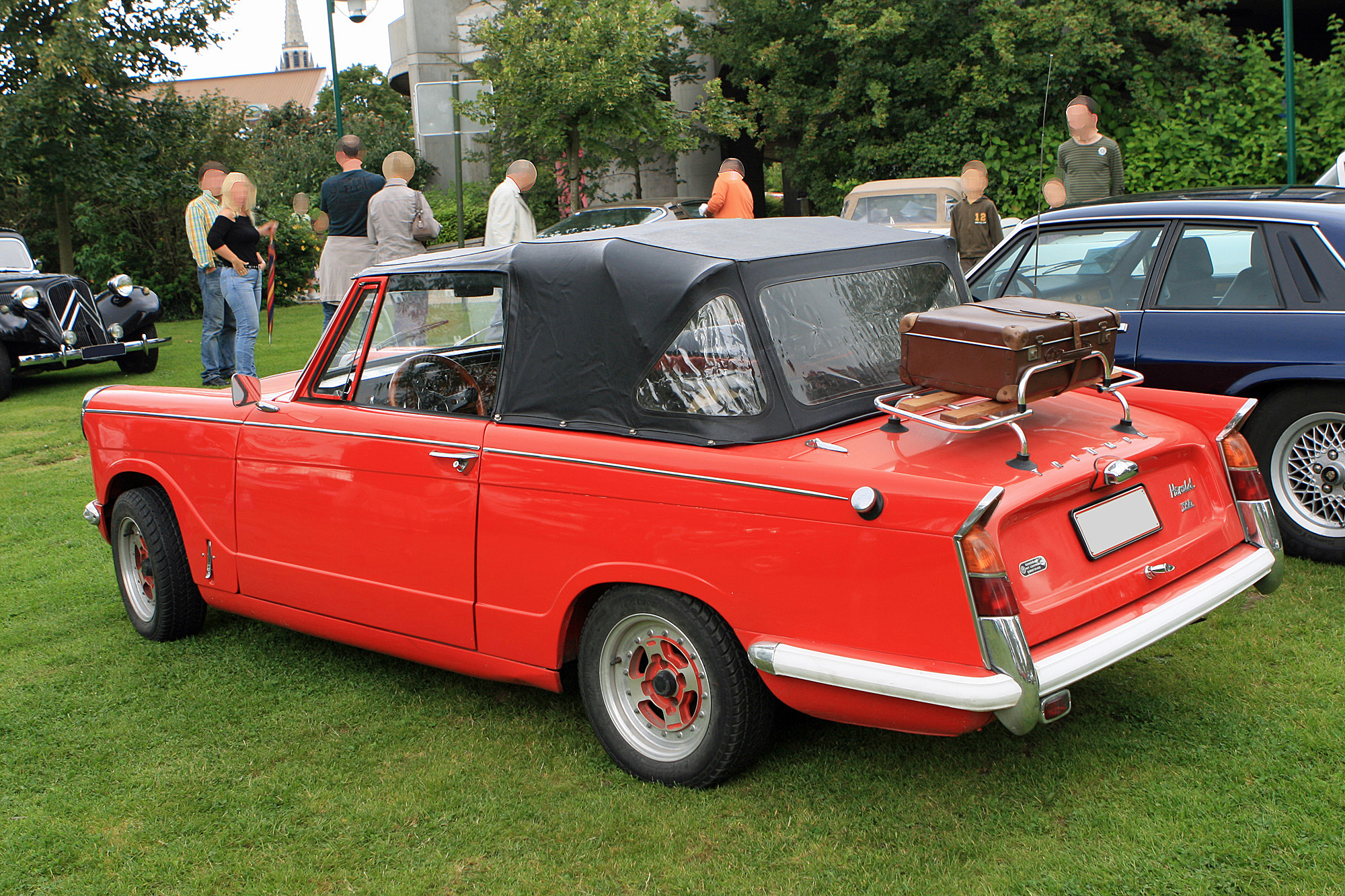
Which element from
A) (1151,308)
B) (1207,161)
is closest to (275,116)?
(1207,161)

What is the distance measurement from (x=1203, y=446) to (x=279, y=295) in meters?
20.8

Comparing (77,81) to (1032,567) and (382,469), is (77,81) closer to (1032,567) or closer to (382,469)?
(382,469)

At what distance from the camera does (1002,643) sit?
109 inches

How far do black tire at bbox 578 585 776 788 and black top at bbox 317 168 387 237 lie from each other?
288 inches

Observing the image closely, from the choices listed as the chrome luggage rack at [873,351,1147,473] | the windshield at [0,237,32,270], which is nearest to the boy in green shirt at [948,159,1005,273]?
the chrome luggage rack at [873,351,1147,473]

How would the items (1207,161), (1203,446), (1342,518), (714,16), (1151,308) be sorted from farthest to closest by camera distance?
(714,16) → (1207,161) → (1151,308) → (1342,518) → (1203,446)

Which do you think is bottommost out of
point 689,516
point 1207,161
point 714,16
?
point 689,516

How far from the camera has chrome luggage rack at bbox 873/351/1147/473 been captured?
120 inches

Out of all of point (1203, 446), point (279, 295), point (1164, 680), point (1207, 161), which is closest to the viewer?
point (1203, 446)

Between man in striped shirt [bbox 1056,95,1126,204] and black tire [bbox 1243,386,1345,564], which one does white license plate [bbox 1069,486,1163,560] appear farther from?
man in striped shirt [bbox 1056,95,1126,204]

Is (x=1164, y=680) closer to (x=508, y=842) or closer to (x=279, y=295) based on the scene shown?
(x=508, y=842)

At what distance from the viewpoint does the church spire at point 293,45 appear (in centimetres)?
14762

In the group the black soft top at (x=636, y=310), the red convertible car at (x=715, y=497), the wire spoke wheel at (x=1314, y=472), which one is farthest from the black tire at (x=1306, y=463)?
the black soft top at (x=636, y=310)

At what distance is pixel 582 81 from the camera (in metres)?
20.6
